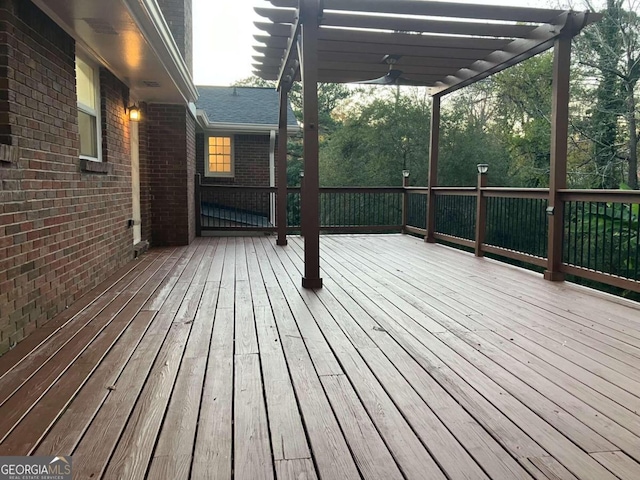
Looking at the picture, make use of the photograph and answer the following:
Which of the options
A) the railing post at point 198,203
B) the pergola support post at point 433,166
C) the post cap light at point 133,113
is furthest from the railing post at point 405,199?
the post cap light at point 133,113

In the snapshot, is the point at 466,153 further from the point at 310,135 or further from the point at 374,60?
the point at 310,135

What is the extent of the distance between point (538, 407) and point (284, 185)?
6.24 meters

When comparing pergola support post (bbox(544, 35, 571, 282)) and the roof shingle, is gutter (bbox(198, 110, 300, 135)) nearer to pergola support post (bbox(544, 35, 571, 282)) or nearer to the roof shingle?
the roof shingle

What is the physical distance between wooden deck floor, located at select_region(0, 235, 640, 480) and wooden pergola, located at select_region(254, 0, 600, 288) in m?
1.02

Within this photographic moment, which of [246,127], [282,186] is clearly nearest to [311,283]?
[282,186]

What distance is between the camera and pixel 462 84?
7.09 m

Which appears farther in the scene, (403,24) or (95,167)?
(403,24)

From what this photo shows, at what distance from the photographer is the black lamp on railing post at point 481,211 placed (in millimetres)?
6430

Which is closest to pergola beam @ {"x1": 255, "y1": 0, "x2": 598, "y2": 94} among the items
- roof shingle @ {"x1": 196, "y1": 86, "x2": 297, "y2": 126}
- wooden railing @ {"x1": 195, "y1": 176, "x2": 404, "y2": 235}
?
wooden railing @ {"x1": 195, "y1": 176, "x2": 404, "y2": 235}

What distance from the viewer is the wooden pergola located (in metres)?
4.54

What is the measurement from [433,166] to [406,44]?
107 inches

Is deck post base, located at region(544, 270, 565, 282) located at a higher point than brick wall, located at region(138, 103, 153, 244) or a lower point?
lower

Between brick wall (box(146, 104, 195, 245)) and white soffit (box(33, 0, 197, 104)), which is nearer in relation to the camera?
white soffit (box(33, 0, 197, 104))

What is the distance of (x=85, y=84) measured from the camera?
15.3 ft
